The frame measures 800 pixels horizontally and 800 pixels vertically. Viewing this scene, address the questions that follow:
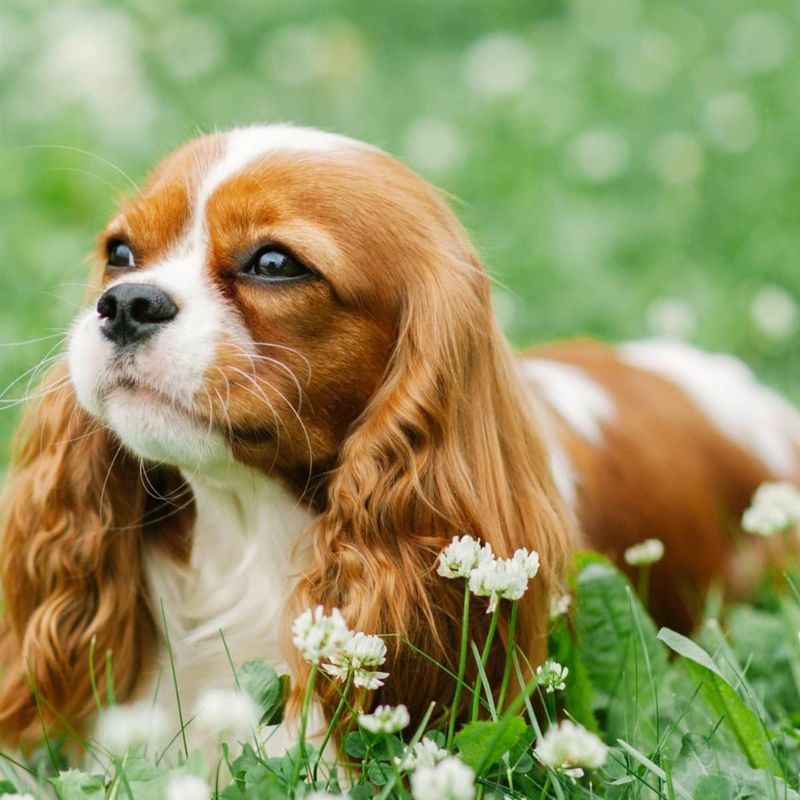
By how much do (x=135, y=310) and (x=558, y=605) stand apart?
0.99 m

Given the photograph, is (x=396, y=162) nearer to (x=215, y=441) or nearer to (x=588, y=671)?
(x=215, y=441)

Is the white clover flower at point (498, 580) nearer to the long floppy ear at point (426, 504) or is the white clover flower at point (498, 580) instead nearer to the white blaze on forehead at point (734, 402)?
the long floppy ear at point (426, 504)

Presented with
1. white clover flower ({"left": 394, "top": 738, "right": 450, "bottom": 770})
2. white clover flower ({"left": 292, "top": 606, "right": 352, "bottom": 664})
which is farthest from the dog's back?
white clover flower ({"left": 292, "top": 606, "right": 352, "bottom": 664})

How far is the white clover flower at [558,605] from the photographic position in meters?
2.75

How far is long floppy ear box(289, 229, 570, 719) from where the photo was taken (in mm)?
2670

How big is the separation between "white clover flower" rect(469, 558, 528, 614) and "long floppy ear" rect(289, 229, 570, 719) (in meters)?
0.41

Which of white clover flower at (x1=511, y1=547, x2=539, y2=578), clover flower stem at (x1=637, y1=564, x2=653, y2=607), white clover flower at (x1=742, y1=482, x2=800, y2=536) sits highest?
white clover flower at (x1=511, y1=547, x2=539, y2=578)

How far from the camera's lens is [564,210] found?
20.0 feet

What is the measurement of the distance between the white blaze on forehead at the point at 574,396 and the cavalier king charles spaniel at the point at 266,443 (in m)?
0.50

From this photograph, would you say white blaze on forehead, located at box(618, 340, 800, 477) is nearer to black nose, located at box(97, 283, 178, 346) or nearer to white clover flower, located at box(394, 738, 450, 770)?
black nose, located at box(97, 283, 178, 346)

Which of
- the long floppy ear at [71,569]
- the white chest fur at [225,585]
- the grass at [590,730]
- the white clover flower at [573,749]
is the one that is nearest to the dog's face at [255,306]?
the white chest fur at [225,585]

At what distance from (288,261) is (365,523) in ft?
1.70

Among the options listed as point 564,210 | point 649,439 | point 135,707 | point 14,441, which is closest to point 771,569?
point 649,439

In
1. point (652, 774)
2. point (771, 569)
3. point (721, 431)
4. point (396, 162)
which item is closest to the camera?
point (652, 774)
